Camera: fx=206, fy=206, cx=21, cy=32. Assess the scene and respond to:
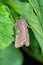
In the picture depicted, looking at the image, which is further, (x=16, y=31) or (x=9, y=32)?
(x=16, y=31)

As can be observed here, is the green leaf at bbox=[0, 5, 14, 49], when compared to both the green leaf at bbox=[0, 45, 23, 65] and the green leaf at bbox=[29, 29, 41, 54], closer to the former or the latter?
the green leaf at bbox=[29, 29, 41, 54]

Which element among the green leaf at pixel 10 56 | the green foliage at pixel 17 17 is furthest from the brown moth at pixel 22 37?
the green leaf at pixel 10 56

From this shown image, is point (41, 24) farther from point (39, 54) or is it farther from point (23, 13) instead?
point (39, 54)

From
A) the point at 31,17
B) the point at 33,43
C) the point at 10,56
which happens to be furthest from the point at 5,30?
the point at 10,56

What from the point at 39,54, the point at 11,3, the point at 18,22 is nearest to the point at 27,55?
the point at 39,54

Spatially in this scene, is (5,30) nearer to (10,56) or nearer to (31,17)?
(31,17)

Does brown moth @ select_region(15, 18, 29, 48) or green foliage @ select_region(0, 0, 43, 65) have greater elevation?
green foliage @ select_region(0, 0, 43, 65)

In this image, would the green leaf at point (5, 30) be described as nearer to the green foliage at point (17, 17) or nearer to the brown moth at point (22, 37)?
the green foliage at point (17, 17)

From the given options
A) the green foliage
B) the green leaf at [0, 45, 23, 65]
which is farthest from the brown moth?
the green leaf at [0, 45, 23, 65]
